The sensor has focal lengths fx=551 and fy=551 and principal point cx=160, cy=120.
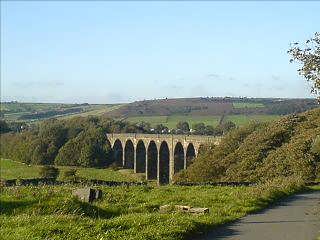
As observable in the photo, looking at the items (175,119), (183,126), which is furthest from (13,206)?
(175,119)

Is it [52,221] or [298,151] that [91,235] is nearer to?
[52,221]

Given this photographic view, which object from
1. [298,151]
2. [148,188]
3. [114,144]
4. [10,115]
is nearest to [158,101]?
[10,115]

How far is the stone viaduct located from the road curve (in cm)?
4374

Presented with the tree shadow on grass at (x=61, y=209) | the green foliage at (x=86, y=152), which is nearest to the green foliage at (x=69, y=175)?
the tree shadow on grass at (x=61, y=209)

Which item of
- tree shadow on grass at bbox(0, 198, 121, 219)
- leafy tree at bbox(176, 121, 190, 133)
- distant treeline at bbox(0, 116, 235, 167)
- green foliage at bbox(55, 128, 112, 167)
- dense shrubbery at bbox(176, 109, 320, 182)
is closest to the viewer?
tree shadow on grass at bbox(0, 198, 121, 219)

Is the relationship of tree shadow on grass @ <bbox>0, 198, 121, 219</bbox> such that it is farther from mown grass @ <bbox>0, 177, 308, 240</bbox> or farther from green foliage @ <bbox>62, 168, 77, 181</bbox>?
green foliage @ <bbox>62, 168, 77, 181</bbox>

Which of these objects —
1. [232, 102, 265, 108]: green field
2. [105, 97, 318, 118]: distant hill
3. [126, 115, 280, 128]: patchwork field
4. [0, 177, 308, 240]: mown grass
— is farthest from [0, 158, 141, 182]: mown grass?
[232, 102, 265, 108]: green field

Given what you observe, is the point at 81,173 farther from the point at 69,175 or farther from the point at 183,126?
the point at 183,126

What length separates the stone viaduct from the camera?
6812cm

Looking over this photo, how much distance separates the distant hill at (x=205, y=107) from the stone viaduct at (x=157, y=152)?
32161mm

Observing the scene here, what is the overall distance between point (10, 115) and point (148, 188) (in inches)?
7017

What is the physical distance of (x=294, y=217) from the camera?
1337cm

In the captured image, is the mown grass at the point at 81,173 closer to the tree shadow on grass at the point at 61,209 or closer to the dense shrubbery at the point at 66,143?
the dense shrubbery at the point at 66,143

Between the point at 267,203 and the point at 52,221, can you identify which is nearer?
the point at 52,221
